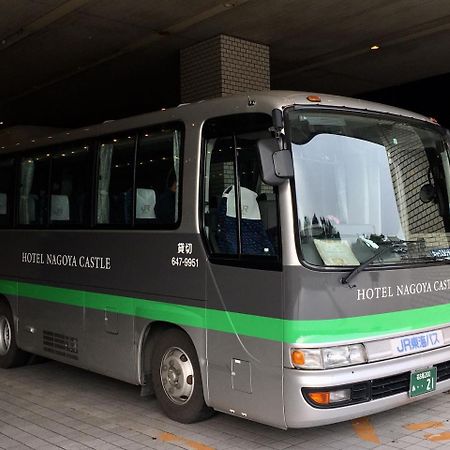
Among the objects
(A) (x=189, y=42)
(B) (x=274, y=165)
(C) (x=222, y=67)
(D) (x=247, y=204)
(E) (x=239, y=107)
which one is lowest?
(D) (x=247, y=204)

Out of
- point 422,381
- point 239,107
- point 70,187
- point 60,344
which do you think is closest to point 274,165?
point 239,107

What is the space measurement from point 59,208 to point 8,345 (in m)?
2.10

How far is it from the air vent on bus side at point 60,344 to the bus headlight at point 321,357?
3066 millimetres

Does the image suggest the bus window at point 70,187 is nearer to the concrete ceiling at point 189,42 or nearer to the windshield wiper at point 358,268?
the windshield wiper at point 358,268

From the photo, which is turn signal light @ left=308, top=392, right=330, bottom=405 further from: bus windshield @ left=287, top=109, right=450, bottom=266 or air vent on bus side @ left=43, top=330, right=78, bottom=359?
air vent on bus side @ left=43, top=330, right=78, bottom=359

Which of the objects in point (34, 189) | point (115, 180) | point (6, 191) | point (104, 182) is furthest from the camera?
point (6, 191)

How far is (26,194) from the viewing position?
767 centimetres

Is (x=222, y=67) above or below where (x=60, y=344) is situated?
above

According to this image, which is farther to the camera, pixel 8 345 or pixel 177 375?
pixel 8 345

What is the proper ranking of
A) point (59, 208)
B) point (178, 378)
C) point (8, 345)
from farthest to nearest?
point (8, 345)
point (59, 208)
point (178, 378)

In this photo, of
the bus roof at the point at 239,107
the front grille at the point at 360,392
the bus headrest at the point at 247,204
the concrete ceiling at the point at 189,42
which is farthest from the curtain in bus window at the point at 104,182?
the concrete ceiling at the point at 189,42

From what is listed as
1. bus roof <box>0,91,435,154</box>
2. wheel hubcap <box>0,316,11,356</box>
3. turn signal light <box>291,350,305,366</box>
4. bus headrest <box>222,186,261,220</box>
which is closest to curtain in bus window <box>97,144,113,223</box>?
bus roof <box>0,91,435,154</box>

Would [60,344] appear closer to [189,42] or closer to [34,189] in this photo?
[34,189]

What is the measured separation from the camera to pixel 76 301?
258 inches
